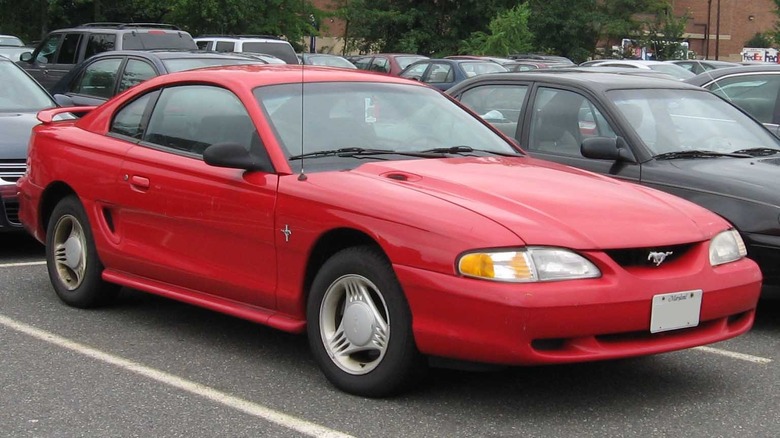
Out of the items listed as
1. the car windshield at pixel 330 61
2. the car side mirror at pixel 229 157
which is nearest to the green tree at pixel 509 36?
the car windshield at pixel 330 61

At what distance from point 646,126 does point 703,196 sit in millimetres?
869

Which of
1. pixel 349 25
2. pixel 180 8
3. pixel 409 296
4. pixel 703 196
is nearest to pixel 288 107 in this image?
pixel 409 296

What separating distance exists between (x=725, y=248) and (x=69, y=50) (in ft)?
46.9

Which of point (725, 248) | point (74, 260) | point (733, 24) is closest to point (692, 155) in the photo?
point (725, 248)

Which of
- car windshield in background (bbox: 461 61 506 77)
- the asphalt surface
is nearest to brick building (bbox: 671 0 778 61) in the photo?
car windshield in background (bbox: 461 61 506 77)

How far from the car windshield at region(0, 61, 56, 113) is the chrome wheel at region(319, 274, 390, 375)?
18.5 feet

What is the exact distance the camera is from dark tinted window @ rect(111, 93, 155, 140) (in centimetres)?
656

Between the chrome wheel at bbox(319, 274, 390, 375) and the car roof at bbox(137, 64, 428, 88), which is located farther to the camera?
the car roof at bbox(137, 64, 428, 88)

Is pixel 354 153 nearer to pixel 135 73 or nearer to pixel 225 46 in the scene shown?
pixel 135 73

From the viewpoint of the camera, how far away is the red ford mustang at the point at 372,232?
4594mm

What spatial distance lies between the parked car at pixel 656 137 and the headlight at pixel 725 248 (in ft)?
4.07

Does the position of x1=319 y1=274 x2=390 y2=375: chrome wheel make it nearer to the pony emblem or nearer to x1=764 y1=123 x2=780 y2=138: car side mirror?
→ the pony emblem

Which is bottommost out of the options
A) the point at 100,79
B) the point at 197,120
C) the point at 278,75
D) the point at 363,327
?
the point at 363,327

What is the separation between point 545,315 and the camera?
Result: 14.7 ft
